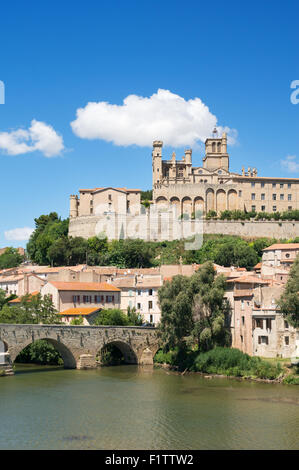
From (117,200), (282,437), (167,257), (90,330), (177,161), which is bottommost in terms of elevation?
(282,437)

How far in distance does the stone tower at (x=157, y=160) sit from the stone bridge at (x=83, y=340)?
60.7 meters

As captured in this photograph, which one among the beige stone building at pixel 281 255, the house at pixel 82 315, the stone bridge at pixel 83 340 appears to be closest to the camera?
the stone bridge at pixel 83 340

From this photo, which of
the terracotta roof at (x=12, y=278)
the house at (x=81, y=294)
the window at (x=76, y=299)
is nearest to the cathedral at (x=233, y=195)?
the terracotta roof at (x=12, y=278)

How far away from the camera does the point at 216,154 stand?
111 m

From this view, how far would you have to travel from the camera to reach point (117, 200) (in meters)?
96.5

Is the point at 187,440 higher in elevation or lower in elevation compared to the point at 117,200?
lower

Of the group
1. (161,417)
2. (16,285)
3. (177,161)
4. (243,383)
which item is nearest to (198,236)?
(177,161)

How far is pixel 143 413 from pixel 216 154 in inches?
3349

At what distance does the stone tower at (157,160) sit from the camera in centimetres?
10662

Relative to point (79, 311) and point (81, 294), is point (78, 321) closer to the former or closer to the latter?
point (79, 311)

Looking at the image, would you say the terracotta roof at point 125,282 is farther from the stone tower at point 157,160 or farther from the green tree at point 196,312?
the stone tower at point 157,160

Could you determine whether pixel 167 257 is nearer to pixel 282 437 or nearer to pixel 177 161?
pixel 177 161

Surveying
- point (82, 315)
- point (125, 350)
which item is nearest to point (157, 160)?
point (82, 315)

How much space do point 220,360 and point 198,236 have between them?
5059cm
